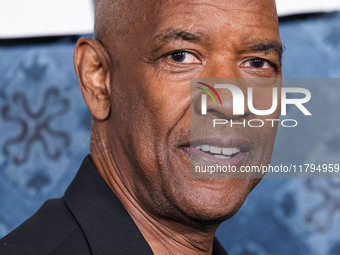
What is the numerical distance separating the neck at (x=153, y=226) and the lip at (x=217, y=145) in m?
0.21

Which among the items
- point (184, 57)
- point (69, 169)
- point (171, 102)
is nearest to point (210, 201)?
point (171, 102)

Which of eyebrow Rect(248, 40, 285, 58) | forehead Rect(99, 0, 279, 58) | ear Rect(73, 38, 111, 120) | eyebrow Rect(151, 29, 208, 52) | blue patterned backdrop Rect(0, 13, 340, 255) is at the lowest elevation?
blue patterned backdrop Rect(0, 13, 340, 255)

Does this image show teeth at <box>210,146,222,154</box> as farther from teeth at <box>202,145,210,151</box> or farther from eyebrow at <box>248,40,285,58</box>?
eyebrow at <box>248,40,285,58</box>

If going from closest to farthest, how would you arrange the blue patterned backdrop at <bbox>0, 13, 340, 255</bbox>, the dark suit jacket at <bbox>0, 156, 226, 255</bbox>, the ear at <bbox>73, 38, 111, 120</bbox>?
the dark suit jacket at <bbox>0, 156, 226, 255</bbox>
the ear at <bbox>73, 38, 111, 120</bbox>
the blue patterned backdrop at <bbox>0, 13, 340, 255</bbox>

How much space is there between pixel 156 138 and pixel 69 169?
3.70 ft

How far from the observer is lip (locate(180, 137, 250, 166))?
1584 millimetres

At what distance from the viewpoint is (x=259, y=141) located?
169 centimetres

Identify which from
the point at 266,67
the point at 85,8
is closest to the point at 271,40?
the point at 266,67

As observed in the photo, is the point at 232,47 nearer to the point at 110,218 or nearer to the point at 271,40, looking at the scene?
the point at 271,40

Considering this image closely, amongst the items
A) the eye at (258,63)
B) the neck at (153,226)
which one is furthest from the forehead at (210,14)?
the neck at (153,226)

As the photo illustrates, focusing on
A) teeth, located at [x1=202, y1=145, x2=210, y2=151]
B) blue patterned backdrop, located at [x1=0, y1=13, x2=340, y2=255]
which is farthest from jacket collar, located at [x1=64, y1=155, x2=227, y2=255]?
blue patterned backdrop, located at [x1=0, y1=13, x2=340, y2=255]

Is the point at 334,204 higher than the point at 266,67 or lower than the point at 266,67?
lower

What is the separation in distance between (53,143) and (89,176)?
1.01 metres

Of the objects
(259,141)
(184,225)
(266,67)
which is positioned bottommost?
(184,225)
